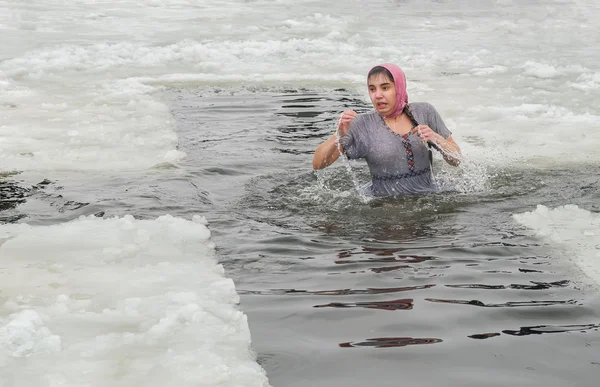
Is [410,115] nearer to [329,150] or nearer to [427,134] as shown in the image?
→ [427,134]

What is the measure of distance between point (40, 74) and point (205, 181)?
5.55m

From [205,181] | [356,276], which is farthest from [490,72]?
[356,276]

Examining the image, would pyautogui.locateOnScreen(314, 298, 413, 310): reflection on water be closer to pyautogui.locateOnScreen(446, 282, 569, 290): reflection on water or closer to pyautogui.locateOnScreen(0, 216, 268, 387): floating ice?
pyautogui.locateOnScreen(446, 282, 569, 290): reflection on water

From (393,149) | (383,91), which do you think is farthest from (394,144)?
(383,91)

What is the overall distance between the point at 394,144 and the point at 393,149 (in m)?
0.04

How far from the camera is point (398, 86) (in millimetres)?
6559

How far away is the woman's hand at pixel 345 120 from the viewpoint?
20.8 feet

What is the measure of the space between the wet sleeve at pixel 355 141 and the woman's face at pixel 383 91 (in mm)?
241

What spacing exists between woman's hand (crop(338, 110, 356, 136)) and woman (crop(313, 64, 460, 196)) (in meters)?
0.03

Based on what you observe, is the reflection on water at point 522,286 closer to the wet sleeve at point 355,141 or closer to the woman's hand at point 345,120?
the woman's hand at point 345,120

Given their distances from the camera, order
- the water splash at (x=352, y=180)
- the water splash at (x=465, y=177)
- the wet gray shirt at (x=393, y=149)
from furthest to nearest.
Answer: the water splash at (x=465, y=177)
the wet gray shirt at (x=393, y=149)
the water splash at (x=352, y=180)

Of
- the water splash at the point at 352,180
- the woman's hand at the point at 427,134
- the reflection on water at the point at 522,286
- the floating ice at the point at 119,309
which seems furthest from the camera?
the water splash at the point at 352,180

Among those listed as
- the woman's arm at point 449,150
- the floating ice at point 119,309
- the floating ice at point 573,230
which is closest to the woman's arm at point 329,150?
the woman's arm at point 449,150

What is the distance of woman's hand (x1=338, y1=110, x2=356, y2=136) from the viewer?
6.34 meters
